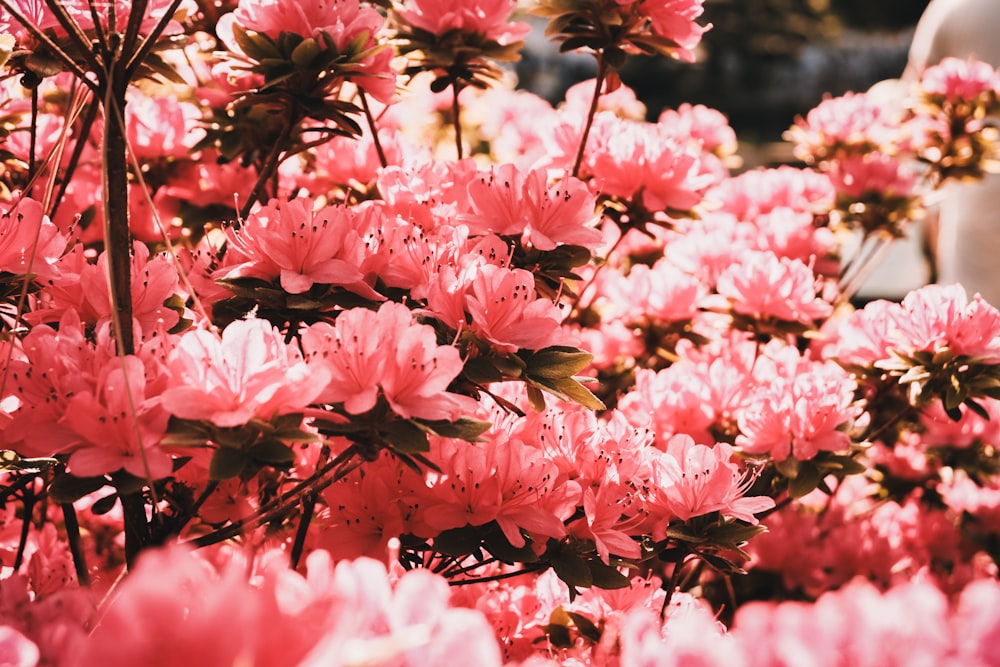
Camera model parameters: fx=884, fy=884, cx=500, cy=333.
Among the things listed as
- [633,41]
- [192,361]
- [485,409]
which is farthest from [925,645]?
[633,41]

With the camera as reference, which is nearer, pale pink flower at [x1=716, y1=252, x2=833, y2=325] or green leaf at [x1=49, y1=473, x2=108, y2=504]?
green leaf at [x1=49, y1=473, x2=108, y2=504]

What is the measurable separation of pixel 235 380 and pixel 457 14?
876 mm

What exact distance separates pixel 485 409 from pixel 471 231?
259 mm

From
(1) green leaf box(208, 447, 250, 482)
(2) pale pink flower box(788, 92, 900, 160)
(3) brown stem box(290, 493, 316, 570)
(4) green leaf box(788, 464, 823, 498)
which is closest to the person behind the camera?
(1) green leaf box(208, 447, 250, 482)

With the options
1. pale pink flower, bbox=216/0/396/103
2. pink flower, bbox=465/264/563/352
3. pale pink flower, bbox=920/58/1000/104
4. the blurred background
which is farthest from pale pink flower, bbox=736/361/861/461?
the blurred background

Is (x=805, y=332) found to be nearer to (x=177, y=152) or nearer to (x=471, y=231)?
(x=471, y=231)

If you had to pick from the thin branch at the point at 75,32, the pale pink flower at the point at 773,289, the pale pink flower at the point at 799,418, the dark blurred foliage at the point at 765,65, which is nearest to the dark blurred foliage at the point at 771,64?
the dark blurred foliage at the point at 765,65

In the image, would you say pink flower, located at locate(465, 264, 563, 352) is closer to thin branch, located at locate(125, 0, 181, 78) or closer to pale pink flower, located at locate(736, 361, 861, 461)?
thin branch, located at locate(125, 0, 181, 78)

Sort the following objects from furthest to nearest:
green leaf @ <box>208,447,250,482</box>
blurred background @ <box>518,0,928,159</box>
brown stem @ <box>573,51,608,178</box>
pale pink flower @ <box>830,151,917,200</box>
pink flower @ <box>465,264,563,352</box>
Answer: blurred background @ <box>518,0,928,159</box> < pale pink flower @ <box>830,151,917,200</box> < brown stem @ <box>573,51,608,178</box> < pink flower @ <box>465,264,563,352</box> < green leaf @ <box>208,447,250,482</box>

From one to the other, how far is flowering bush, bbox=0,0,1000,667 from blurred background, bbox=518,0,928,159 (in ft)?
49.1

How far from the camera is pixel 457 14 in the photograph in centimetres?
149

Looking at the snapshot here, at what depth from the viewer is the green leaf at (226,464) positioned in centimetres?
82

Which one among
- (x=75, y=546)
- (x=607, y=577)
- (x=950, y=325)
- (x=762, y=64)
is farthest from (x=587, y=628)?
(x=762, y=64)

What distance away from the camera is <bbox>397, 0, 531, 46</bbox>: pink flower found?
1485 mm
